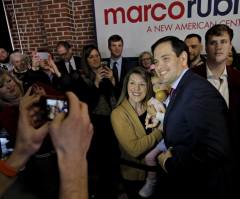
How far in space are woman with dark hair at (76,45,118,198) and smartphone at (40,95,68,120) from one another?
0.96 meters

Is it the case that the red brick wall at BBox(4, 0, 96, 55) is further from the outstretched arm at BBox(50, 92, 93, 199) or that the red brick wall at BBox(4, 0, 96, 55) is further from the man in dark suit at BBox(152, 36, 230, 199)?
the outstretched arm at BBox(50, 92, 93, 199)

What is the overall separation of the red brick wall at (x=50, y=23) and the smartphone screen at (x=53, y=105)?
11.2 ft

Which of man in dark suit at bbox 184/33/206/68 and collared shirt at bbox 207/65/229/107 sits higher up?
man in dark suit at bbox 184/33/206/68

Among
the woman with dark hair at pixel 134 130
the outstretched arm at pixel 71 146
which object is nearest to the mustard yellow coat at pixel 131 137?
the woman with dark hair at pixel 134 130

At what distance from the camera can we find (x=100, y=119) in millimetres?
2244

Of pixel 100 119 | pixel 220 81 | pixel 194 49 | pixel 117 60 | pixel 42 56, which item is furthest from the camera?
pixel 117 60

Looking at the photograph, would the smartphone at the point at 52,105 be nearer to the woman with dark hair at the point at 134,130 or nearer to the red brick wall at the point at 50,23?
the woman with dark hair at the point at 134,130

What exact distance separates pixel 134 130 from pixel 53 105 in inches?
46.2

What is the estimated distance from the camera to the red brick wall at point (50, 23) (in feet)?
12.8

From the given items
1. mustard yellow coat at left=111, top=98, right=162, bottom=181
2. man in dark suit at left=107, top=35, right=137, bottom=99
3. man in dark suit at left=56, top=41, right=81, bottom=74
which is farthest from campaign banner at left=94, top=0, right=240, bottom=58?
mustard yellow coat at left=111, top=98, right=162, bottom=181

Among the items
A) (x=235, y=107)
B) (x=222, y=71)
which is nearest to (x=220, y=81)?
(x=222, y=71)

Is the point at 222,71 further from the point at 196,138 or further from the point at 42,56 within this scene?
the point at 42,56

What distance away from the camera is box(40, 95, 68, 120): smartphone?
28.7 inches

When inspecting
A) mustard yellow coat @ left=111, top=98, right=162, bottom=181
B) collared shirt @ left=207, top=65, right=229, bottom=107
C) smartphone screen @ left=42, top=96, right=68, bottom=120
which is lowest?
mustard yellow coat @ left=111, top=98, right=162, bottom=181
